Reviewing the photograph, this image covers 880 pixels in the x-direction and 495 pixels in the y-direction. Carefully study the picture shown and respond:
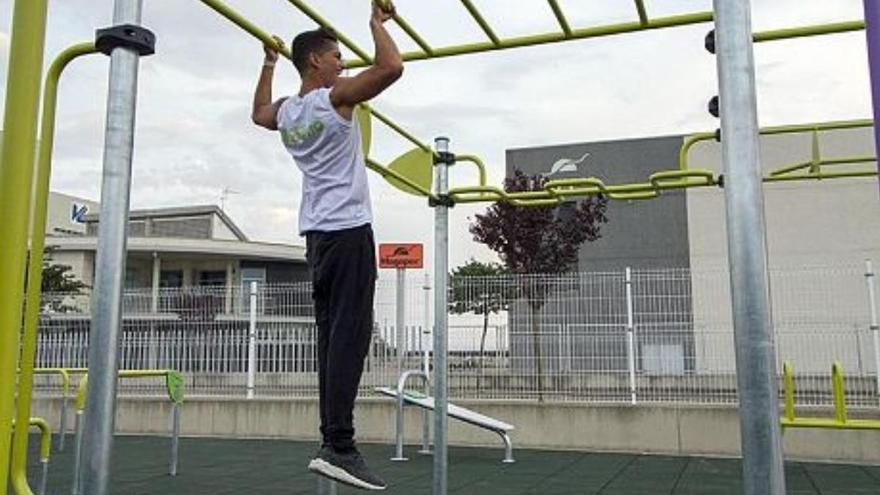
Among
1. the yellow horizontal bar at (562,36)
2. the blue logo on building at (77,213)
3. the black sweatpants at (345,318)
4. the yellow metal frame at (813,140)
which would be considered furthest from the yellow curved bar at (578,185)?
the blue logo on building at (77,213)

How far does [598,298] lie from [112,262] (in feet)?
26.0

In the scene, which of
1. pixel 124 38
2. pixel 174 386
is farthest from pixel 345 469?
pixel 174 386

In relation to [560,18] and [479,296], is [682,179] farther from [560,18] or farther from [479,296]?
[479,296]

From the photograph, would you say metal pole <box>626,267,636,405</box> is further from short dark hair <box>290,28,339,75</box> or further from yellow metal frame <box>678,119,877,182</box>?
short dark hair <box>290,28,339,75</box>

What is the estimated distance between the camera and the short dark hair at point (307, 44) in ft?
8.46

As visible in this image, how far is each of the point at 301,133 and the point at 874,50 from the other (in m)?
1.62

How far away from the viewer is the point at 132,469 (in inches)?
266

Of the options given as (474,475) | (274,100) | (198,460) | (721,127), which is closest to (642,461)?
Answer: (474,475)

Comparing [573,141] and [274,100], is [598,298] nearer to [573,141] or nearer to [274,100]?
[274,100]

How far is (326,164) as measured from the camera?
A: 8.21 ft

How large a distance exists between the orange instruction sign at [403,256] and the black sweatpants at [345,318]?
7161mm

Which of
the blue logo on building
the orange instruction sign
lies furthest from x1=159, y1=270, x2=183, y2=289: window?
the orange instruction sign

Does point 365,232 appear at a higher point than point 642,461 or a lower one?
higher

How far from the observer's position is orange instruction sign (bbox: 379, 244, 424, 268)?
31.7 feet
